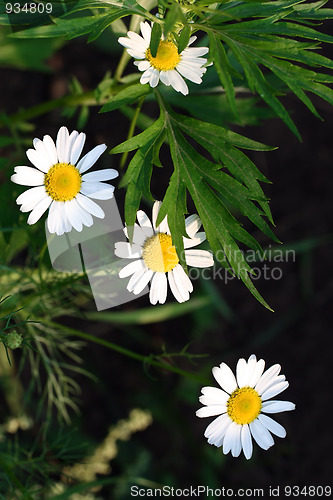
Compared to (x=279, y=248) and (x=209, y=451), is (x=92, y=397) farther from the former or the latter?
(x=279, y=248)

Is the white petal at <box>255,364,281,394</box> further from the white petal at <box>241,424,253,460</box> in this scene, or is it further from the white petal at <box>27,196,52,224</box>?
the white petal at <box>27,196,52,224</box>

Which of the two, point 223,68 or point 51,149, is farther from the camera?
point 51,149

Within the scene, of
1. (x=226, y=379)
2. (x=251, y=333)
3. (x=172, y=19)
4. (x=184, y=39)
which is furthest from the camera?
(x=251, y=333)

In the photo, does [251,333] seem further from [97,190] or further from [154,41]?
[154,41]

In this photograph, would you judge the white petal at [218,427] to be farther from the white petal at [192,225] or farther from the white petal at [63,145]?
the white petal at [63,145]

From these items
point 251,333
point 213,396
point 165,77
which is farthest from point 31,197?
point 251,333

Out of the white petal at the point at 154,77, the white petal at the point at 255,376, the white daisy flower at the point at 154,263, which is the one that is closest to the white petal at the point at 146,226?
the white daisy flower at the point at 154,263
